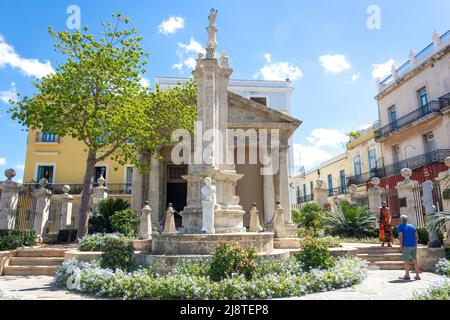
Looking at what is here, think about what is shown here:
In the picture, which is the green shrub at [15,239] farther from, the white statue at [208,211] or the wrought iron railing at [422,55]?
the wrought iron railing at [422,55]

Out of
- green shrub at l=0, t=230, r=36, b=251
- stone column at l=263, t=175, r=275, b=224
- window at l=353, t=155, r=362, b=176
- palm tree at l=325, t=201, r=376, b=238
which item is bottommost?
green shrub at l=0, t=230, r=36, b=251

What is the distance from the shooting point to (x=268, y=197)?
18.4 meters

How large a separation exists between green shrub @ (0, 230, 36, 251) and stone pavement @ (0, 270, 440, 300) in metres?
1.65

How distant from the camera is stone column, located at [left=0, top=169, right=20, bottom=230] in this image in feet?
34.2

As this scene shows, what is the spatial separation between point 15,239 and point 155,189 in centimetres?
762

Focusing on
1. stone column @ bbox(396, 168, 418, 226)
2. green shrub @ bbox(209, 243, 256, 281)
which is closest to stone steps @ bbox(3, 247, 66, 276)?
green shrub @ bbox(209, 243, 256, 281)

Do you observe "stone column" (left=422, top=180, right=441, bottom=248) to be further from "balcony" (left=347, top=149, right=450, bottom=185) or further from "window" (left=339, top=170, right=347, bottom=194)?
"window" (left=339, top=170, right=347, bottom=194)

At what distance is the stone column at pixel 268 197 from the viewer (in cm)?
1803

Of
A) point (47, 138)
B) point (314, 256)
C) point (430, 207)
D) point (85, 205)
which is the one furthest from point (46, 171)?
point (430, 207)

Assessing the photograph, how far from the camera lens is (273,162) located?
19203 millimetres

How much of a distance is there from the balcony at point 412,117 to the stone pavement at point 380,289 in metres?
15.8

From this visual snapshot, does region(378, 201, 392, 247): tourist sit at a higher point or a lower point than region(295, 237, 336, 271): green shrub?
higher

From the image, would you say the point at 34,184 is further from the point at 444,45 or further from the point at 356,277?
the point at 444,45
